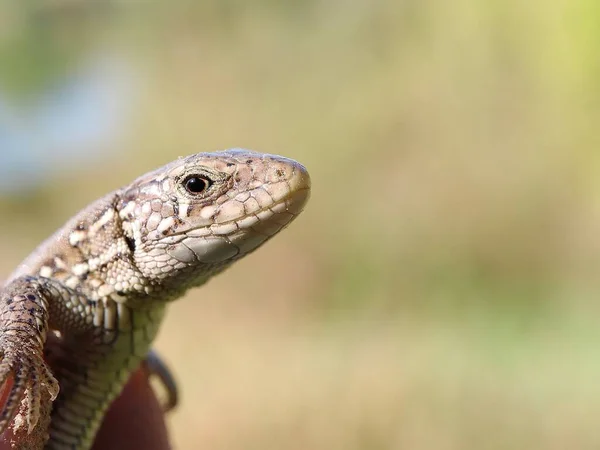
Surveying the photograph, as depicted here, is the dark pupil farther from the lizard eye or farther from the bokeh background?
the bokeh background

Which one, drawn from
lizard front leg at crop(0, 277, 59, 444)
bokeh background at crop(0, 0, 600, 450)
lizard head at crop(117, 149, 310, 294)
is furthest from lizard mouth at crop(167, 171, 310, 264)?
bokeh background at crop(0, 0, 600, 450)

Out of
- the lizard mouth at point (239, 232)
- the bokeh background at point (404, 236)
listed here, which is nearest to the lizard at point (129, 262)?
the lizard mouth at point (239, 232)

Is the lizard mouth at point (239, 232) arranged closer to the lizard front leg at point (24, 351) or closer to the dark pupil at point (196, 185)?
the dark pupil at point (196, 185)

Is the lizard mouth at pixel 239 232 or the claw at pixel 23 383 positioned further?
the lizard mouth at pixel 239 232

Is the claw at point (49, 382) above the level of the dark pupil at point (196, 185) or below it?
below

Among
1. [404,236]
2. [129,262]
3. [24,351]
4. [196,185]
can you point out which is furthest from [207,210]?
[404,236]

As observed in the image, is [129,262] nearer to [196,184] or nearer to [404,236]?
[196,184]
